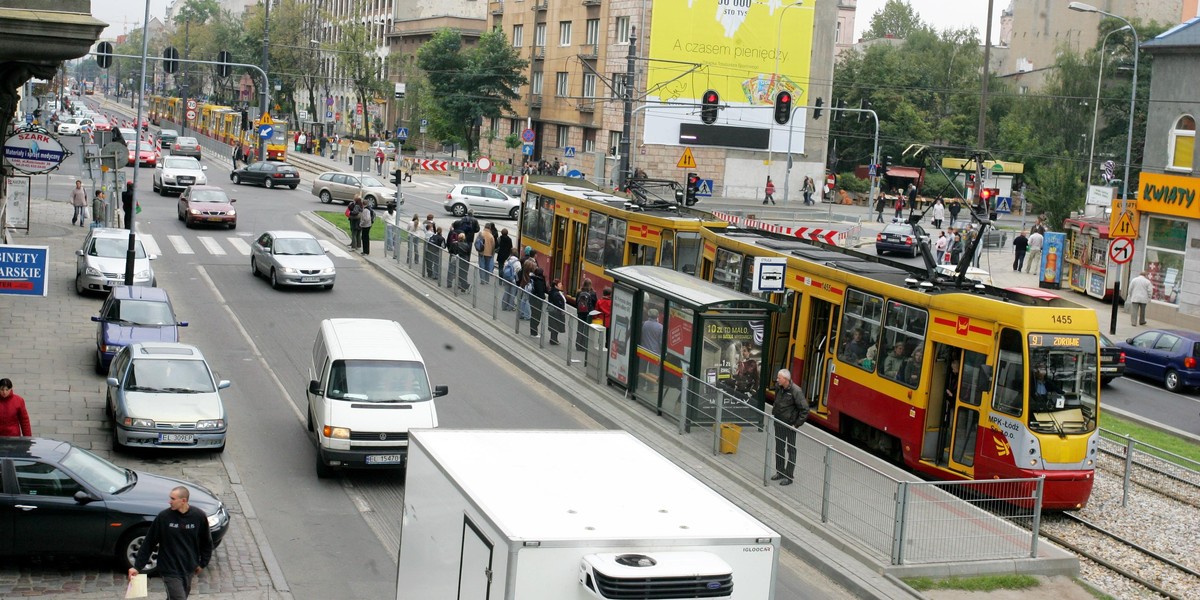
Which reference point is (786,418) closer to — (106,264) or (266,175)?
(106,264)

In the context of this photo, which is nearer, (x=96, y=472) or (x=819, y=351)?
(x=96, y=472)

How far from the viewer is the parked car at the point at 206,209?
133 ft

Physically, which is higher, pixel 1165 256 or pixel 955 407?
pixel 1165 256

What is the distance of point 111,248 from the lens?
1144 inches

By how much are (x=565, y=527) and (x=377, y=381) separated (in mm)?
10244

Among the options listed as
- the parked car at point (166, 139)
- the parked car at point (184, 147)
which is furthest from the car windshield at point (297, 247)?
the parked car at point (166, 139)

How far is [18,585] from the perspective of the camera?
1215cm

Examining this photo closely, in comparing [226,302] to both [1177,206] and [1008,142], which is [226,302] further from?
[1008,142]

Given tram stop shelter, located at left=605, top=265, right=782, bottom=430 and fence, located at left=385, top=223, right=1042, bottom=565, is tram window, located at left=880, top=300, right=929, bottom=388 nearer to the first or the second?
tram stop shelter, located at left=605, top=265, right=782, bottom=430

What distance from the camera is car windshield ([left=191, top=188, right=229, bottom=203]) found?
41281 millimetres

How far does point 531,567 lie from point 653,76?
62.2 m

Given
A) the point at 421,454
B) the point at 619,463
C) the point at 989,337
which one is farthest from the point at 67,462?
the point at 989,337

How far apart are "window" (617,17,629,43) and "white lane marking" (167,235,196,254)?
114 feet

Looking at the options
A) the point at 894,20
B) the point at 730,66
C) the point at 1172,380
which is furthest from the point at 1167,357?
the point at 894,20
